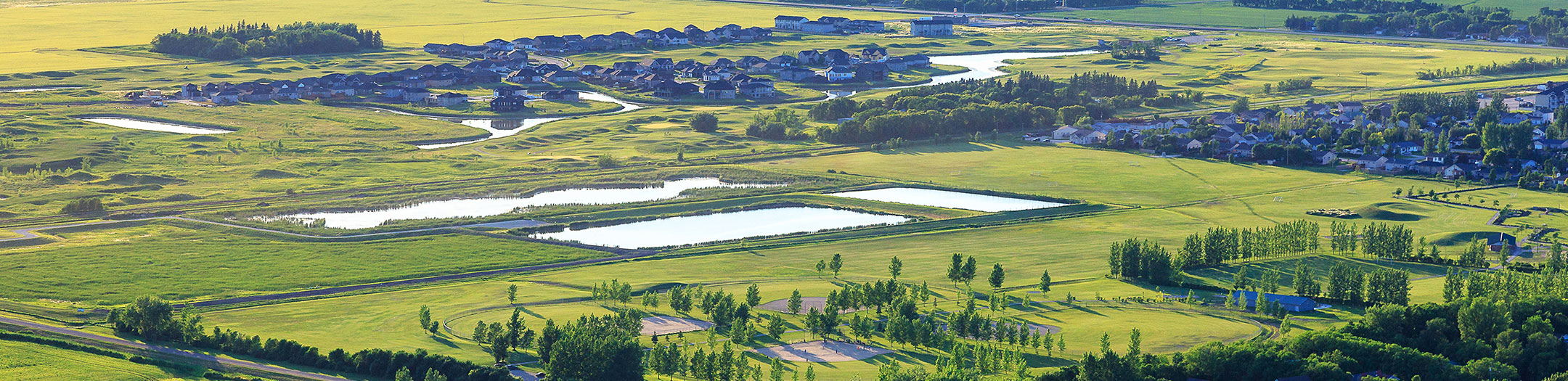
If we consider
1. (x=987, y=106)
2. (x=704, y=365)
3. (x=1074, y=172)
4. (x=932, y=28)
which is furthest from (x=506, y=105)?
(x=932, y=28)

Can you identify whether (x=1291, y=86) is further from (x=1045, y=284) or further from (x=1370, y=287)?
(x=1045, y=284)

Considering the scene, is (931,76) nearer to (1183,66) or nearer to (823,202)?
(1183,66)

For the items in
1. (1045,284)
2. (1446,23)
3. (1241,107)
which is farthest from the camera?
(1446,23)

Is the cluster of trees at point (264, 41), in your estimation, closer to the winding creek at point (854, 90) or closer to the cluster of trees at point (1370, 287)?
the winding creek at point (854, 90)

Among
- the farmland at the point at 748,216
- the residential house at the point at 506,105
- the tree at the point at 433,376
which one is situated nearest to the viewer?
the tree at the point at 433,376

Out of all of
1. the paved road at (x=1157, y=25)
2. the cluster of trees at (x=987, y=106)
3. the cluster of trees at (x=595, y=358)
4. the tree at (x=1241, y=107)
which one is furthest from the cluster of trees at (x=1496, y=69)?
A: the cluster of trees at (x=595, y=358)

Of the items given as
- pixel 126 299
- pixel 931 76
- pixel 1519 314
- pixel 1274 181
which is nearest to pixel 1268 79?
pixel 931 76
